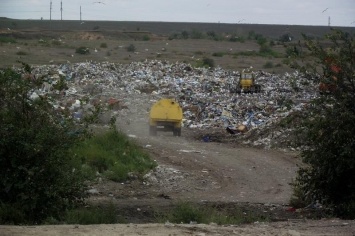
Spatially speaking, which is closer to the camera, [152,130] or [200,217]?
[200,217]

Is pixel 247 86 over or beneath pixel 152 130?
over

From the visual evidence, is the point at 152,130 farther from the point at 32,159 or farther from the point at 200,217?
the point at 32,159

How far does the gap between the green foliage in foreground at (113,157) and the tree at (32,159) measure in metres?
4.20

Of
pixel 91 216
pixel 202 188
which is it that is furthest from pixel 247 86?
pixel 91 216

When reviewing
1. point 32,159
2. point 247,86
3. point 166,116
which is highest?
point 32,159

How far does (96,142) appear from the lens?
18.0 metres

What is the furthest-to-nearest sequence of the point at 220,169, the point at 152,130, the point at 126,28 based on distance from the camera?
the point at 126,28
the point at 152,130
the point at 220,169

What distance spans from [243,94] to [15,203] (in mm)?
22636

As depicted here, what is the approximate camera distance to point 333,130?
484 inches

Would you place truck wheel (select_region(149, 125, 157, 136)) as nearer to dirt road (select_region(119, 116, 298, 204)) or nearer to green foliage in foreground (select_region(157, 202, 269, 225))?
dirt road (select_region(119, 116, 298, 204))

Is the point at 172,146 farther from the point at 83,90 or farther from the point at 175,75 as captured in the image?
the point at 175,75

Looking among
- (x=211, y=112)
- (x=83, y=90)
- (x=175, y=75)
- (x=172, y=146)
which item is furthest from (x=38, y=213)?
(x=175, y=75)

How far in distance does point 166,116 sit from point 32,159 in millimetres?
12422

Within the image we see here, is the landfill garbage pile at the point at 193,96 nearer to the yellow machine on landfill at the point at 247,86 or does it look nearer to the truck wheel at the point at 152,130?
the yellow machine on landfill at the point at 247,86
